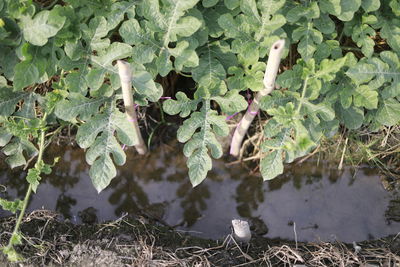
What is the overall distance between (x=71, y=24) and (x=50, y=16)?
20 centimetres

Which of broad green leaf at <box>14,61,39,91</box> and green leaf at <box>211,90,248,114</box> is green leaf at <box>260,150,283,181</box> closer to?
green leaf at <box>211,90,248,114</box>

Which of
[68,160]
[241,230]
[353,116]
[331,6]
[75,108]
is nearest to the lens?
[331,6]

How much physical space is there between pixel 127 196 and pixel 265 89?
50.8 inches

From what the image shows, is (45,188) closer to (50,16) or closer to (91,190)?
(91,190)

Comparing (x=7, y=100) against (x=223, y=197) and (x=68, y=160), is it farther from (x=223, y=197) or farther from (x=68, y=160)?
(x=223, y=197)

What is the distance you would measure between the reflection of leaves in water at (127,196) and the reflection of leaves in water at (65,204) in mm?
265

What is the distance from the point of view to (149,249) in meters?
2.31

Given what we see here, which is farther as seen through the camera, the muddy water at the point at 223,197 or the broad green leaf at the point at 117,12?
the muddy water at the point at 223,197

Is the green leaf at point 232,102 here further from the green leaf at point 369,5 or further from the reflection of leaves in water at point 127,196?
the reflection of leaves in water at point 127,196

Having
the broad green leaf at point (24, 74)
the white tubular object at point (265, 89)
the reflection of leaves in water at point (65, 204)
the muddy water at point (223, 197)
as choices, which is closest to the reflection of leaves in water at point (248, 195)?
the muddy water at point (223, 197)

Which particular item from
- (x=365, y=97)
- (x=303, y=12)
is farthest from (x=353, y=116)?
(x=303, y=12)

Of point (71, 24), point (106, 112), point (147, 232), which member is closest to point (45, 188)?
point (147, 232)

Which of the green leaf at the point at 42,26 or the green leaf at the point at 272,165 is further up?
the green leaf at the point at 42,26

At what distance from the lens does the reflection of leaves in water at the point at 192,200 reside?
2.71 m
